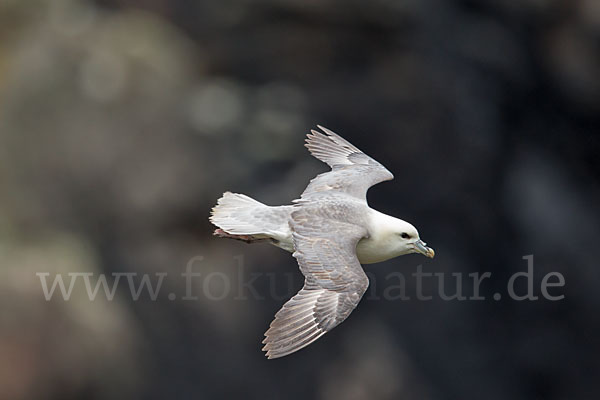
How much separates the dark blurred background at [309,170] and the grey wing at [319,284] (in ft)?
17.6

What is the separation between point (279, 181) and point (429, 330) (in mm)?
2750

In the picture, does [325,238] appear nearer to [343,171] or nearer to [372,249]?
[372,249]

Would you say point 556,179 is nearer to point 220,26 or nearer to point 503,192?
point 503,192

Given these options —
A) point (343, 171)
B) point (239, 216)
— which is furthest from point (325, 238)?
point (343, 171)

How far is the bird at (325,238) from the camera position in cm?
586

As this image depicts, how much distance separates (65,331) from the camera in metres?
11.4

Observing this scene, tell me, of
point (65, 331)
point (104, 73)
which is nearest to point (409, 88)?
point (104, 73)

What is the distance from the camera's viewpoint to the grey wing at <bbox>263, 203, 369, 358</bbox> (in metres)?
5.75

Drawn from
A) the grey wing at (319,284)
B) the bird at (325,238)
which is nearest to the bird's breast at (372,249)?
the bird at (325,238)

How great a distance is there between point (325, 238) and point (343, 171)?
1529mm

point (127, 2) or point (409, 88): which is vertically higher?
point (127, 2)

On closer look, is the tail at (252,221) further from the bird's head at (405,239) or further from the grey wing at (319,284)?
the bird's head at (405,239)

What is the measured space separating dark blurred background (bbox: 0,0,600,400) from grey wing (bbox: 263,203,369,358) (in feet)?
17.6

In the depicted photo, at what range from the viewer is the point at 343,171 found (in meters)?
7.88
